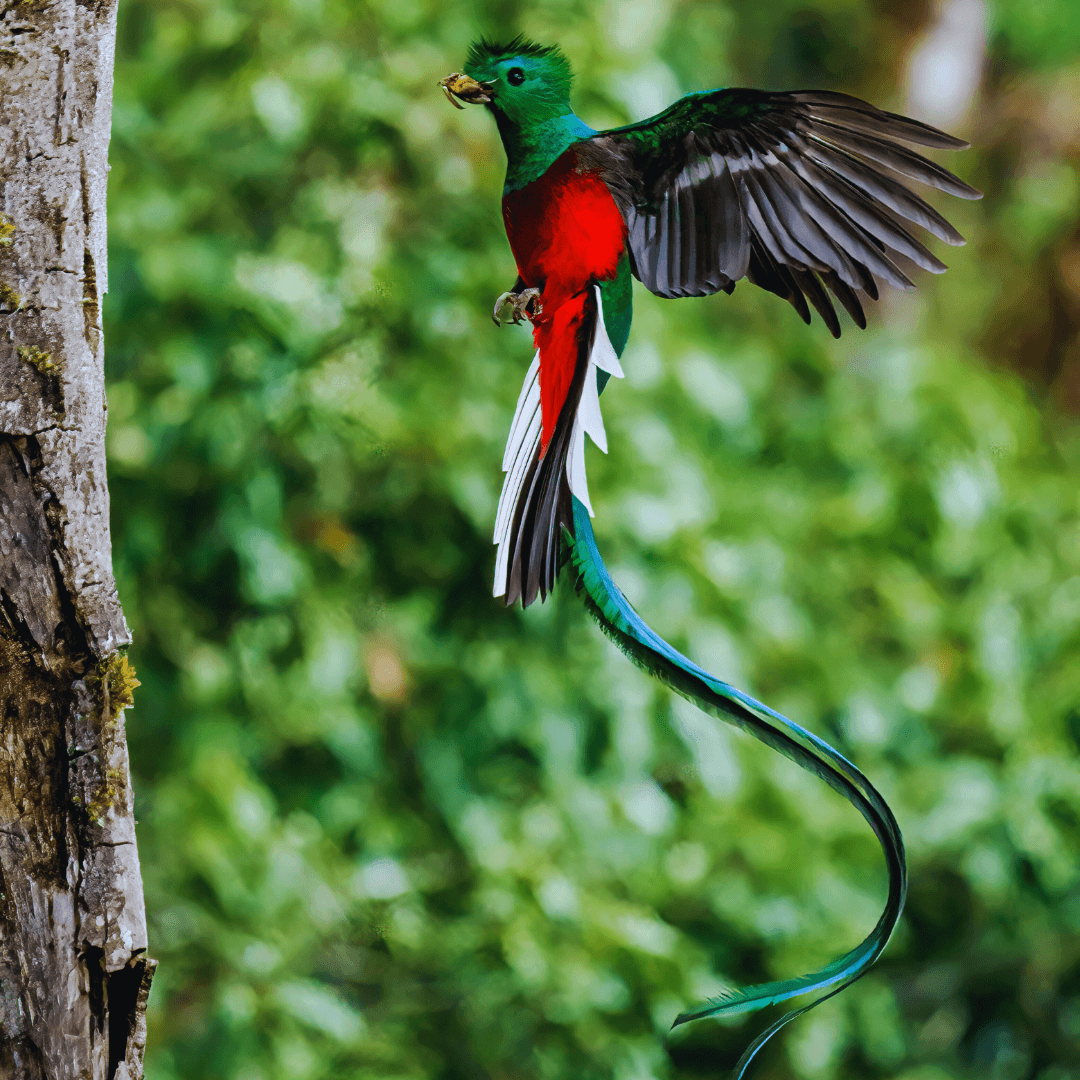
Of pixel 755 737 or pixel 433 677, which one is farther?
pixel 433 677

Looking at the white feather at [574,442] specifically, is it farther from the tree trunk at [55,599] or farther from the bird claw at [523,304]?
the tree trunk at [55,599]

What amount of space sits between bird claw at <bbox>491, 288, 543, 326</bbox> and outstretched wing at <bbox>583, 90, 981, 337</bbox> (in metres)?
0.04

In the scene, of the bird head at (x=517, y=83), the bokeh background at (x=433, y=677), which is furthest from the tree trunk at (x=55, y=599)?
the bokeh background at (x=433, y=677)

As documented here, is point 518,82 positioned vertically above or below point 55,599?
above

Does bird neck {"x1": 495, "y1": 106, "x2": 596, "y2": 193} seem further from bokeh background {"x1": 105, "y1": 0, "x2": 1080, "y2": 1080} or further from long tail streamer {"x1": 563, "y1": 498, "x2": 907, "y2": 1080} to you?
bokeh background {"x1": 105, "y1": 0, "x2": 1080, "y2": 1080}

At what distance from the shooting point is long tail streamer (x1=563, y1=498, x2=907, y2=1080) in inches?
14.4

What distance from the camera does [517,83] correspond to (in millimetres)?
382

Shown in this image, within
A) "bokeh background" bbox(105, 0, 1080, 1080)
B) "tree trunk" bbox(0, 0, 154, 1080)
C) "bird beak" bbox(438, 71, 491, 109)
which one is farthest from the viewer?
"bokeh background" bbox(105, 0, 1080, 1080)

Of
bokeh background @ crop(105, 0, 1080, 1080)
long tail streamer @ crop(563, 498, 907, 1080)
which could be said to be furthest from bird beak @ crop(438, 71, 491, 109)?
bokeh background @ crop(105, 0, 1080, 1080)

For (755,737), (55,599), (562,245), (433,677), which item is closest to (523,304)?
(562,245)

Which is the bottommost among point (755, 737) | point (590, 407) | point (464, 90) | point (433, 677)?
point (433, 677)

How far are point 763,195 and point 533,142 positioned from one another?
0.27 feet

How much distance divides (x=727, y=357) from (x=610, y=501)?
1.19ft

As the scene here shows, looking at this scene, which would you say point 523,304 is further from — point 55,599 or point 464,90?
point 55,599
